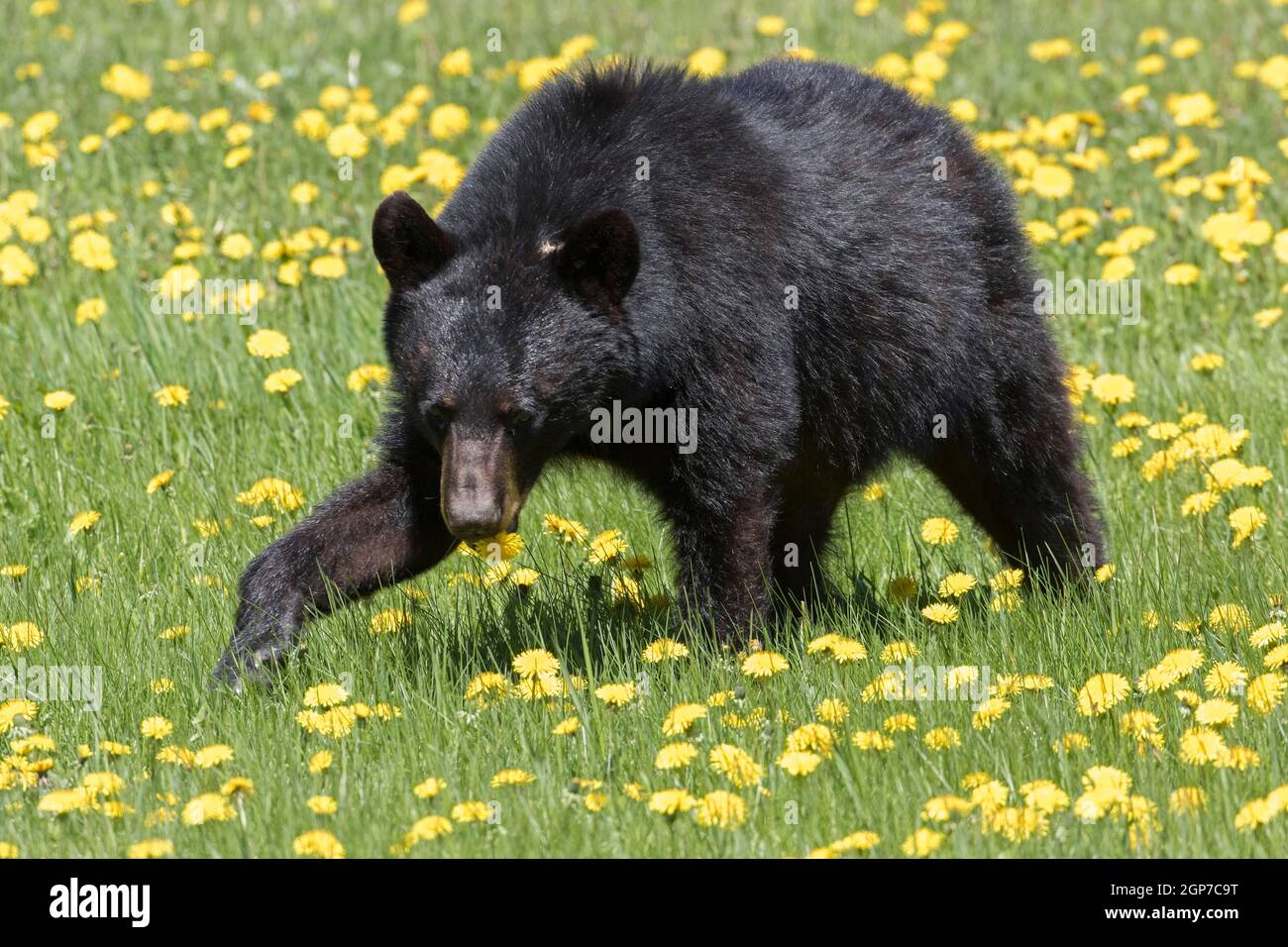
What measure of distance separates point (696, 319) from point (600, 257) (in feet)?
1.07

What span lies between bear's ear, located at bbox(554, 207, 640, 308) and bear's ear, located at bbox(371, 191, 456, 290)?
11.9 inches

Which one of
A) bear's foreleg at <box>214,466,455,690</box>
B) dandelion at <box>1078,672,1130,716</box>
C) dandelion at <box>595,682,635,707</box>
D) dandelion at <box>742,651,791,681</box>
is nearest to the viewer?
dandelion at <box>1078,672,1130,716</box>

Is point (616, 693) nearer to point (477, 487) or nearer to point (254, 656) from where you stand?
point (477, 487)

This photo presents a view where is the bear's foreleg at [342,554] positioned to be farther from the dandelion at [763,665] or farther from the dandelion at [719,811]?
the dandelion at [719,811]

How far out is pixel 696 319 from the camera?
15.5 ft

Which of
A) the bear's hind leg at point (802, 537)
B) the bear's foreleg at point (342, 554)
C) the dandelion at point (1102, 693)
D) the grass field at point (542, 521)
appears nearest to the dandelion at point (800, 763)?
the grass field at point (542, 521)

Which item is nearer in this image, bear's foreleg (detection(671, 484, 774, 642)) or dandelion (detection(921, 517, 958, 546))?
bear's foreleg (detection(671, 484, 774, 642))

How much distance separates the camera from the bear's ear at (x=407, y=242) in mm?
4547

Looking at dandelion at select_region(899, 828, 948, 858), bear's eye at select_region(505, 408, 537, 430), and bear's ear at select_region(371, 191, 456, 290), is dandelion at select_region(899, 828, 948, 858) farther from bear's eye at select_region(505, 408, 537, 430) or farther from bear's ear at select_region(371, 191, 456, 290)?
bear's ear at select_region(371, 191, 456, 290)

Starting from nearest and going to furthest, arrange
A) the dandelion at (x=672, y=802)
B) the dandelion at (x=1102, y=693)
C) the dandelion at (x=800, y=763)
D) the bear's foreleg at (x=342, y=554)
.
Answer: the dandelion at (x=672, y=802)
the dandelion at (x=800, y=763)
the dandelion at (x=1102, y=693)
the bear's foreleg at (x=342, y=554)

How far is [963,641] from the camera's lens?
4.99 m

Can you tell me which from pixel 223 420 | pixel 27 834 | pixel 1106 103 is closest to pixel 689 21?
pixel 1106 103

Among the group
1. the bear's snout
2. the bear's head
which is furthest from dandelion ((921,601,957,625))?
the bear's snout

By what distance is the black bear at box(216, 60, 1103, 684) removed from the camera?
15.0ft
